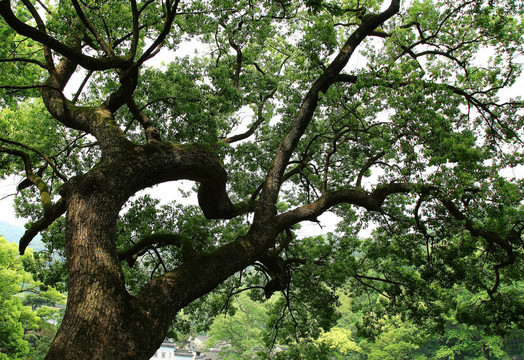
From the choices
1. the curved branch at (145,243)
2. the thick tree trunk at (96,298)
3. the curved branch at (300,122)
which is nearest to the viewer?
the thick tree trunk at (96,298)

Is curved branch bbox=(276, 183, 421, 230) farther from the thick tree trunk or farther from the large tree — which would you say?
the thick tree trunk

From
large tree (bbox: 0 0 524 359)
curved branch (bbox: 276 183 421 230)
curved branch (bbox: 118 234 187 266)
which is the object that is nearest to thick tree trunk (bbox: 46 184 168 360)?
large tree (bbox: 0 0 524 359)

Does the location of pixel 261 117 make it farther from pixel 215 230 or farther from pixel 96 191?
pixel 96 191

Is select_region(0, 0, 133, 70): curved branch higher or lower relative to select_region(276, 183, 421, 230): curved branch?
higher

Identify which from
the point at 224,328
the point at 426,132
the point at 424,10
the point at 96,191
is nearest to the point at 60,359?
the point at 96,191

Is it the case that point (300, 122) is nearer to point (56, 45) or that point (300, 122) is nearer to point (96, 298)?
point (56, 45)

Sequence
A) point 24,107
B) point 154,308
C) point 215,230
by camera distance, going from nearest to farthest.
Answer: point 154,308, point 215,230, point 24,107

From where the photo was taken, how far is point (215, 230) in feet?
30.4

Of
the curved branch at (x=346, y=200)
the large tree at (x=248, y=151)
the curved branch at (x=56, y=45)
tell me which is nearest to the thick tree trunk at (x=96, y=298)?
the large tree at (x=248, y=151)

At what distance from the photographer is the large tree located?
3.65m

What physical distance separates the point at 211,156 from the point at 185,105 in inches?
81.6

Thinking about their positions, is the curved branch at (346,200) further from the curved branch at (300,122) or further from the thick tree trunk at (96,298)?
the thick tree trunk at (96,298)

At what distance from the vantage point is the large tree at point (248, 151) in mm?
3646

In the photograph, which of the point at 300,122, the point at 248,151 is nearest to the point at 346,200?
the point at 300,122
